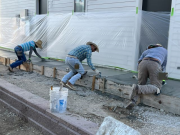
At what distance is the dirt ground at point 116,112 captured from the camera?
3213mm

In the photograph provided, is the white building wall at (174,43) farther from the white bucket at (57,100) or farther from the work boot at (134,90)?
the white bucket at (57,100)

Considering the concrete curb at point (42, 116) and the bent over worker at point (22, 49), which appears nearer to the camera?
the concrete curb at point (42, 116)

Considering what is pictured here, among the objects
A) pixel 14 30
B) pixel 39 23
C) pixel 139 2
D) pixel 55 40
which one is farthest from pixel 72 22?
→ pixel 14 30

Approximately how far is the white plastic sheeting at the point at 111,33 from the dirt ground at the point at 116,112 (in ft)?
5.63

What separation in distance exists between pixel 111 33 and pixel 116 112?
3.04 meters

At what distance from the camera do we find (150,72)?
12.9ft

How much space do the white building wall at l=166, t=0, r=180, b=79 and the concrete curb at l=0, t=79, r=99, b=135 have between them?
3.16m

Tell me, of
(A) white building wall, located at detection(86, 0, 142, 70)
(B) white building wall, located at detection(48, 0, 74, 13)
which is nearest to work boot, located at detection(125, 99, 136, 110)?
(A) white building wall, located at detection(86, 0, 142, 70)

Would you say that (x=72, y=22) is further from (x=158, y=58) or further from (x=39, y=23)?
(x=158, y=58)

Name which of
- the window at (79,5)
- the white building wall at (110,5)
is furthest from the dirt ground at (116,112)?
the window at (79,5)

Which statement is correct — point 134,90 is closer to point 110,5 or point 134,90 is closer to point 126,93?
point 126,93

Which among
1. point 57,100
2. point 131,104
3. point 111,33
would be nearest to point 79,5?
point 111,33

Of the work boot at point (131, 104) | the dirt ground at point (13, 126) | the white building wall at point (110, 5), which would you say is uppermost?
the white building wall at point (110, 5)

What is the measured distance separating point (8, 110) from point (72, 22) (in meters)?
4.13
